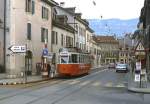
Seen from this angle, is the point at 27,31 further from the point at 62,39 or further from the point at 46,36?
the point at 62,39

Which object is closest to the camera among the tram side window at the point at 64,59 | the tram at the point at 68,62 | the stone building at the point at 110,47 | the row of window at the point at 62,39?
the tram at the point at 68,62

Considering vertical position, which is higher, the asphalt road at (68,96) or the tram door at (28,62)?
the tram door at (28,62)

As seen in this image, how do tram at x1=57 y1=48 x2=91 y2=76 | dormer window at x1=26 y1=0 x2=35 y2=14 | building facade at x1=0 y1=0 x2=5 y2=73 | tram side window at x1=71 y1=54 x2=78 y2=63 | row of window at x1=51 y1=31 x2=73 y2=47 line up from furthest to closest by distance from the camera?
row of window at x1=51 y1=31 x2=73 y2=47 → dormer window at x1=26 y1=0 x2=35 y2=14 → tram side window at x1=71 y1=54 x2=78 y2=63 → tram at x1=57 y1=48 x2=91 y2=76 → building facade at x1=0 y1=0 x2=5 y2=73

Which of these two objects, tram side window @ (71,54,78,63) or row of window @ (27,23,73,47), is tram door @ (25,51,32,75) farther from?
tram side window @ (71,54,78,63)

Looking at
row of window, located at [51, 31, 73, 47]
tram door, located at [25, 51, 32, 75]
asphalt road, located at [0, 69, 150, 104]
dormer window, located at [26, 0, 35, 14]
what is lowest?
asphalt road, located at [0, 69, 150, 104]

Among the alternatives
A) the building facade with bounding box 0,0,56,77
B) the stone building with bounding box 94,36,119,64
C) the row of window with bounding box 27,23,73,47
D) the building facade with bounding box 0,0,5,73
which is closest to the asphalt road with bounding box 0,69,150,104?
the building facade with bounding box 0,0,5,73

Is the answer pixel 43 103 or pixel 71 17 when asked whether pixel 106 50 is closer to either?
pixel 71 17

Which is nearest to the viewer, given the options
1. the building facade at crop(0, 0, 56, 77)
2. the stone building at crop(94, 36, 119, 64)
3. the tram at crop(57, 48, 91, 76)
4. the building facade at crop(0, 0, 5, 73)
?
the building facade at crop(0, 0, 5, 73)

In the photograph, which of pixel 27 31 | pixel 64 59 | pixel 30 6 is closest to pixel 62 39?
pixel 30 6

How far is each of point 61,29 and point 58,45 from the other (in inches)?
139

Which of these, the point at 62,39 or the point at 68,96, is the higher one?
the point at 62,39

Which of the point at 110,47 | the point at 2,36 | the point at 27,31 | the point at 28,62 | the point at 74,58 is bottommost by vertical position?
the point at 28,62

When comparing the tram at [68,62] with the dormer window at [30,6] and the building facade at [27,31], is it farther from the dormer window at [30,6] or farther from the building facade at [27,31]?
the dormer window at [30,6]

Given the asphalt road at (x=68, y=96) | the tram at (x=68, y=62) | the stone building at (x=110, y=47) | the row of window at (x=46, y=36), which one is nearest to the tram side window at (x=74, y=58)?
the tram at (x=68, y=62)
